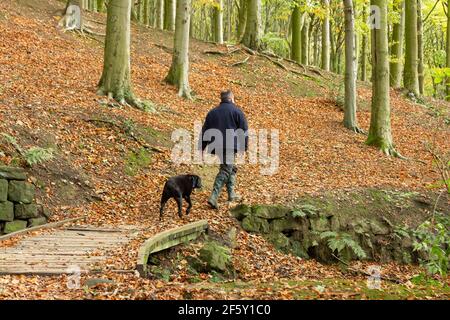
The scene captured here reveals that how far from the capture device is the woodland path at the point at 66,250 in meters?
6.75

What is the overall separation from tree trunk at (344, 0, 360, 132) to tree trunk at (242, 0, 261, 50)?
6457 millimetres

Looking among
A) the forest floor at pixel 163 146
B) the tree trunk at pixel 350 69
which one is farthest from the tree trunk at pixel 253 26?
the tree trunk at pixel 350 69

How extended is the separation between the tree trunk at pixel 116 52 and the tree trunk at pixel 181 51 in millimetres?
3150

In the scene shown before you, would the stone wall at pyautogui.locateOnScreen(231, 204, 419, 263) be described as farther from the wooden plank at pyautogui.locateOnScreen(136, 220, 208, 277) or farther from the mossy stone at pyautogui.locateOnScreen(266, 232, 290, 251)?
the wooden plank at pyautogui.locateOnScreen(136, 220, 208, 277)

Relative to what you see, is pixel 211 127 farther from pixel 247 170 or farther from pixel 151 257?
pixel 247 170

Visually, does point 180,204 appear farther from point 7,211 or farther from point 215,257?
point 7,211

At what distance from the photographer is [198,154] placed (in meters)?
13.9

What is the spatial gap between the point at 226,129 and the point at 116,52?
6.06 meters

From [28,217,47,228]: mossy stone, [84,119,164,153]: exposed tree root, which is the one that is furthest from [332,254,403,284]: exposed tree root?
[28,217,47,228]: mossy stone

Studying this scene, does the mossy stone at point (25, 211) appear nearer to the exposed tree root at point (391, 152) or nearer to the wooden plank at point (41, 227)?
the wooden plank at point (41, 227)

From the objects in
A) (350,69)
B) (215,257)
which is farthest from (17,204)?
(350,69)

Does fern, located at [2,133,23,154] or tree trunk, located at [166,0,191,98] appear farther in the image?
tree trunk, located at [166,0,191,98]

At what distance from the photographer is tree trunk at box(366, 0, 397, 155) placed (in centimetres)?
1634

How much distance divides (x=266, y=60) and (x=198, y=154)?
41.8ft
